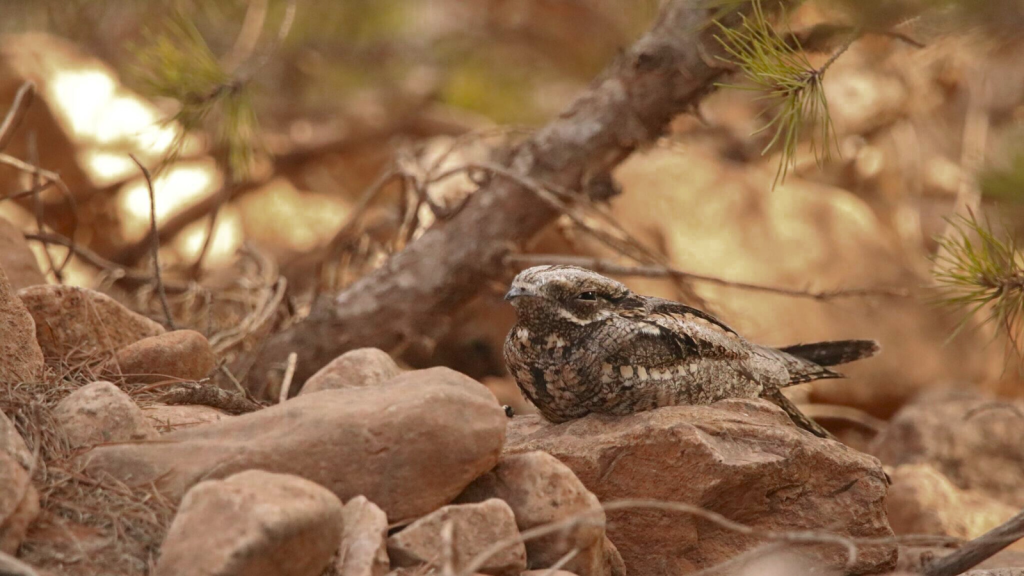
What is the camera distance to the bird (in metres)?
2.67

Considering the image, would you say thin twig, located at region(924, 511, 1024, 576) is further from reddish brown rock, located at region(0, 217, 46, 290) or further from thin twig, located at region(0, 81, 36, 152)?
thin twig, located at region(0, 81, 36, 152)

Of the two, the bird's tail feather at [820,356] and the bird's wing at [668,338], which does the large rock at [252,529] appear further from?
the bird's tail feather at [820,356]

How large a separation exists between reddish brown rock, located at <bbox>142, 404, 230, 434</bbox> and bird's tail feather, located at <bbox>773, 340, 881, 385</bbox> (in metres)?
1.82

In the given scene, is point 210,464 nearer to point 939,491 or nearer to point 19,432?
point 19,432

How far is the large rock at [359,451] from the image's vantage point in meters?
2.15

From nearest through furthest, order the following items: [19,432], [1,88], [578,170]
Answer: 1. [19,432]
2. [578,170]
3. [1,88]

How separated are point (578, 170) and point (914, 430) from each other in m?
2.00

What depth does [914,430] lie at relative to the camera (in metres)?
4.43

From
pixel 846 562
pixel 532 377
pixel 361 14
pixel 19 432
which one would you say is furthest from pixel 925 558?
pixel 361 14

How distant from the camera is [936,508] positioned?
3.61m

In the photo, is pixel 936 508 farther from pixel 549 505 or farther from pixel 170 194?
pixel 170 194

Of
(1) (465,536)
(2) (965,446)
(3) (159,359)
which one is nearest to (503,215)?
(3) (159,359)

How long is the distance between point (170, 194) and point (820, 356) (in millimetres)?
5340

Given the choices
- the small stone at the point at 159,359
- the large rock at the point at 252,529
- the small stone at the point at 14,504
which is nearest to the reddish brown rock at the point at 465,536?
the large rock at the point at 252,529
